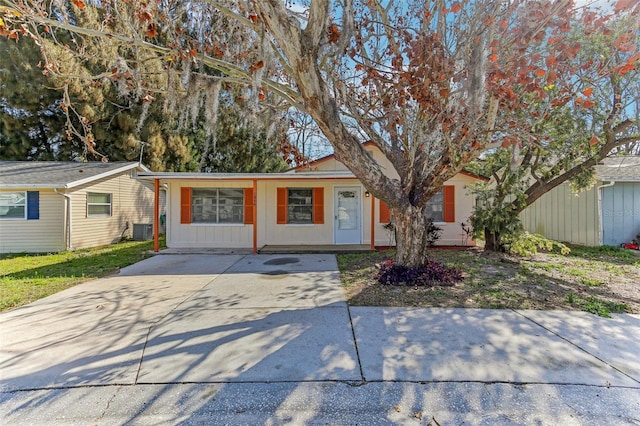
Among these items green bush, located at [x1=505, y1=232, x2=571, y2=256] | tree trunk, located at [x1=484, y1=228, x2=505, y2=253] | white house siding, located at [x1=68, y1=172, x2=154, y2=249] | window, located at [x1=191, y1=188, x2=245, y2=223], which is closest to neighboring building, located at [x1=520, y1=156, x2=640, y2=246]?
green bush, located at [x1=505, y1=232, x2=571, y2=256]

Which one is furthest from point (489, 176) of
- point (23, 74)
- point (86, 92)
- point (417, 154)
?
point (23, 74)

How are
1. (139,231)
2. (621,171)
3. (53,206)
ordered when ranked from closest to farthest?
1. (621,171)
2. (53,206)
3. (139,231)

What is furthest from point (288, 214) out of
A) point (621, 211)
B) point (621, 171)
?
point (621, 171)

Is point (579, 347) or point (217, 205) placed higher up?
point (217, 205)

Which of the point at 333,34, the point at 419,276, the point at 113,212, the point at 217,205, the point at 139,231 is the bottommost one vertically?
the point at 419,276

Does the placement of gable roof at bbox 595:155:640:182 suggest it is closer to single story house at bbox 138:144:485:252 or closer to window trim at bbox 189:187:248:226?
single story house at bbox 138:144:485:252

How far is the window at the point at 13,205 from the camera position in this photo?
1050cm

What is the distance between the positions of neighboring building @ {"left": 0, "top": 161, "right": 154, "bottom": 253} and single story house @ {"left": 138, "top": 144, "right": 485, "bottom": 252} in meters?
3.21

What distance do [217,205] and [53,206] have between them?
5.43 metres

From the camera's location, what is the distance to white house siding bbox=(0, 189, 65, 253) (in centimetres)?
1055

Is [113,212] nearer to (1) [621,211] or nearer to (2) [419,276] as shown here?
(2) [419,276]

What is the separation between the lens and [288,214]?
36.4 feet

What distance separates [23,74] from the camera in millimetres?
14211

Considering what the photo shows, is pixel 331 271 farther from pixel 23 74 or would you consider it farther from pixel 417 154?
pixel 23 74
